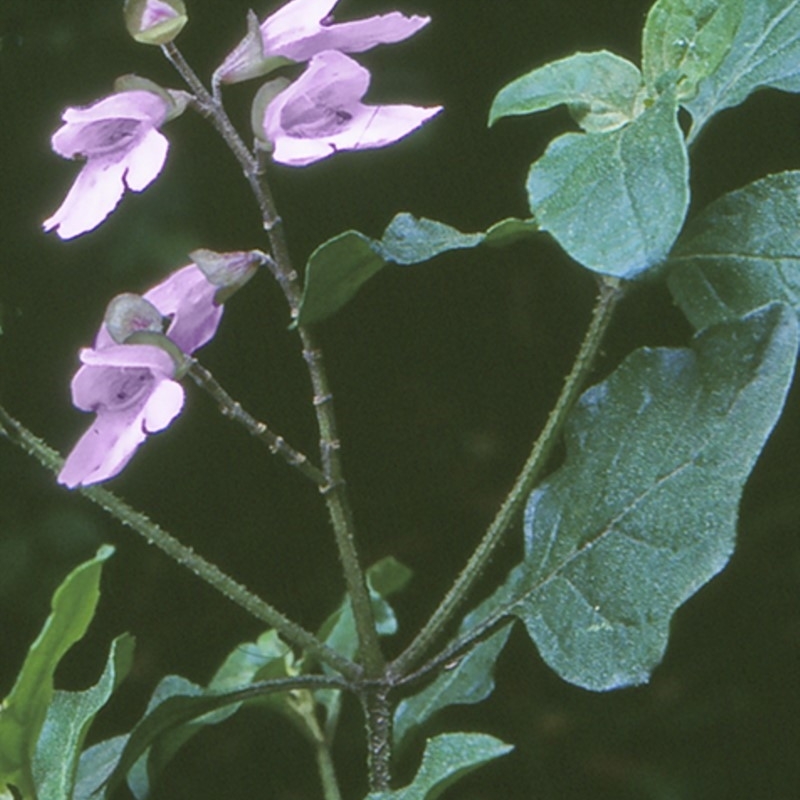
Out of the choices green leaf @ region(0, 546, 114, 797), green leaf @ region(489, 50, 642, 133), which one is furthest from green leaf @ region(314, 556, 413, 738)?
green leaf @ region(489, 50, 642, 133)

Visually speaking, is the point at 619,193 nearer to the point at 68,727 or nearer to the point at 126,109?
the point at 126,109

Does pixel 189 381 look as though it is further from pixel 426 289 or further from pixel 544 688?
pixel 544 688

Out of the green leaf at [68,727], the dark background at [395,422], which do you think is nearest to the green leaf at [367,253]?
the green leaf at [68,727]

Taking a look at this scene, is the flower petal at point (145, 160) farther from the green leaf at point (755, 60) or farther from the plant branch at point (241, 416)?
the green leaf at point (755, 60)

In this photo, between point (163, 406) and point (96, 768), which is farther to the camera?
point (96, 768)

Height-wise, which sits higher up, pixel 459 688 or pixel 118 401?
pixel 118 401

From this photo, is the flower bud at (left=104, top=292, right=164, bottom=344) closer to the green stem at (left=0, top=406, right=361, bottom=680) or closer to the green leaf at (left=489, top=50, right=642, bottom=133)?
the green stem at (left=0, top=406, right=361, bottom=680)

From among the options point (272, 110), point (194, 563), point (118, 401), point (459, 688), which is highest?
point (272, 110)

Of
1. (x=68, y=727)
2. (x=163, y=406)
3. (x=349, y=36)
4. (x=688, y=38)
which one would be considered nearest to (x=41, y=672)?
(x=68, y=727)
